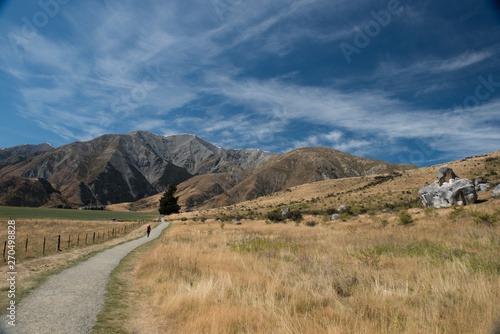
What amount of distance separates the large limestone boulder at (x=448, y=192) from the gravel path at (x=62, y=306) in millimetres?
32255

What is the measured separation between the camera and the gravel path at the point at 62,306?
5.50 m

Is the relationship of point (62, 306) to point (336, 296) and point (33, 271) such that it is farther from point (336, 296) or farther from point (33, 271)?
point (336, 296)

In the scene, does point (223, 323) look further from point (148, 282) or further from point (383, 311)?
point (148, 282)

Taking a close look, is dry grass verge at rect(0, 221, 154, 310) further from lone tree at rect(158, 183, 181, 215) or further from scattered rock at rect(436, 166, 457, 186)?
lone tree at rect(158, 183, 181, 215)

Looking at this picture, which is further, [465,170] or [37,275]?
[465,170]

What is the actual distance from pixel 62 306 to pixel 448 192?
112 feet

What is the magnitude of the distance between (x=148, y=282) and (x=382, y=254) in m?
9.27

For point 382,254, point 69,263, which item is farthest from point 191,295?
point 69,263

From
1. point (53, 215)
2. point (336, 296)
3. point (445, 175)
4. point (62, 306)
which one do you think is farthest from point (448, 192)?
point (53, 215)

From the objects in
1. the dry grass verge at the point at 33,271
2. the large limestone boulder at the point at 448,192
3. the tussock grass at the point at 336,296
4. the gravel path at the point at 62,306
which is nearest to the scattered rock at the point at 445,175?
→ the large limestone boulder at the point at 448,192

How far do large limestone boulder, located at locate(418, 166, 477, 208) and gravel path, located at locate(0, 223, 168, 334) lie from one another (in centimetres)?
3226

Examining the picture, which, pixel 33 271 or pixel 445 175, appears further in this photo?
pixel 445 175

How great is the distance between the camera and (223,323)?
4.74 m

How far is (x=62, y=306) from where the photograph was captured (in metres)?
6.82
